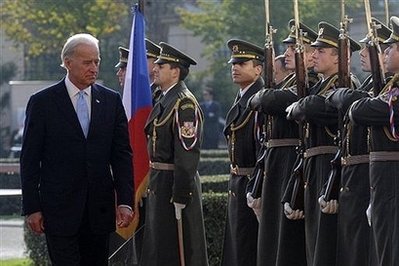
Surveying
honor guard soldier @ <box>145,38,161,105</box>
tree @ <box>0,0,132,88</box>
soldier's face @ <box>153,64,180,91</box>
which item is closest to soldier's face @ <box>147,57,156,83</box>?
honor guard soldier @ <box>145,38,161,105</box>

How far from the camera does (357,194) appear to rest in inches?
339

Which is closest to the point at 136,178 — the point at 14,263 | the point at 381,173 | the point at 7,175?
the point at 381,173

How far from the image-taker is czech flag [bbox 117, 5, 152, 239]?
34.7ft

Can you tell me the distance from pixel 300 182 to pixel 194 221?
1.33m

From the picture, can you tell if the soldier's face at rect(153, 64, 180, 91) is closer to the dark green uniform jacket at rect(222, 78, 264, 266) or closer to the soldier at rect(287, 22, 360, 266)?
the dark green uniform jacket at rect(222, 78, 264, 266)

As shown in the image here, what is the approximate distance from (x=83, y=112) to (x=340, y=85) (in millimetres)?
1856

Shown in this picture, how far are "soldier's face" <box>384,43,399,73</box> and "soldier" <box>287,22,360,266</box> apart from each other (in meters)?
0.81

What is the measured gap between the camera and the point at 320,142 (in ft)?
30.1

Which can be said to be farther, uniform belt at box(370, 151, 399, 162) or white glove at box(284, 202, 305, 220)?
white glove at box(284, 202, 305, 220)

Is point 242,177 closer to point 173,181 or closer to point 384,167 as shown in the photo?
point 173,181

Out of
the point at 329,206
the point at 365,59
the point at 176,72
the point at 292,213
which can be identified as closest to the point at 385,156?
the point at 329,206

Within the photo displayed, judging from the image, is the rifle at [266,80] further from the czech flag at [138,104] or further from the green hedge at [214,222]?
the green hedge at [214,222]

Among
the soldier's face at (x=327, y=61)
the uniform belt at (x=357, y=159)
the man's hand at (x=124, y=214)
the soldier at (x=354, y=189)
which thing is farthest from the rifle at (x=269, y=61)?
the man's hand at (x=124, y=214)

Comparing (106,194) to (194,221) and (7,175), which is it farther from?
(7,175)
